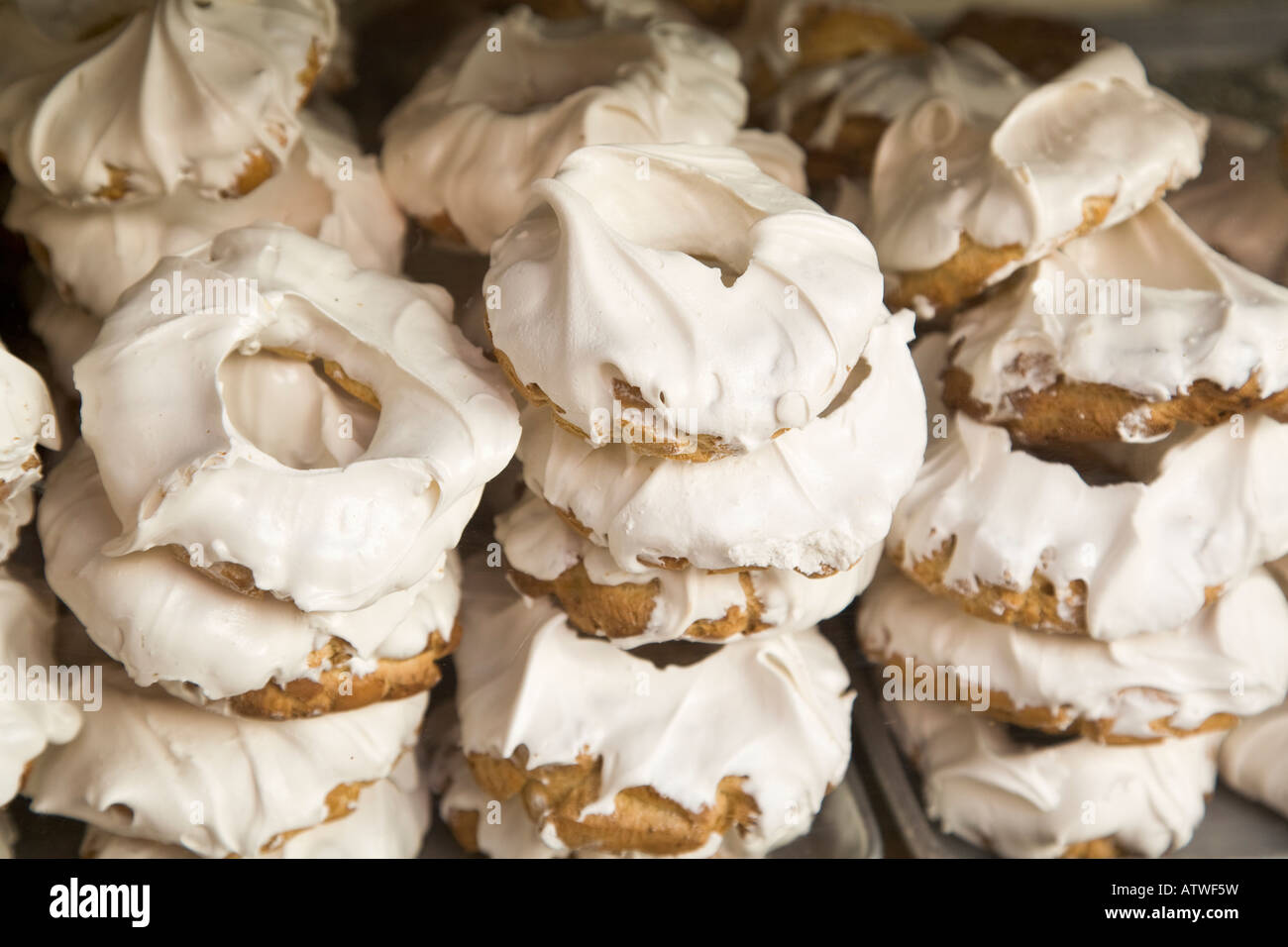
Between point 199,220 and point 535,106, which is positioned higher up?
point 535,106

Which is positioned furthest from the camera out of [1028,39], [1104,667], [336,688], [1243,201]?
[1028,39]

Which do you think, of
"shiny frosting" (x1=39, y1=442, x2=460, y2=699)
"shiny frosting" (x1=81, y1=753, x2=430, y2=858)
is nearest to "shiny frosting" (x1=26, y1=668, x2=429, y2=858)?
"shiny frosting" (x1=81, y1=753, x2=430, y2=858)

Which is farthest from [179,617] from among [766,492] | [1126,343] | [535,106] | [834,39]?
[834,39]

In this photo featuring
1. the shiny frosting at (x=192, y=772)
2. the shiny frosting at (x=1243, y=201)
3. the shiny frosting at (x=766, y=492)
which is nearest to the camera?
the shiny frosting at (x=766, y=492)

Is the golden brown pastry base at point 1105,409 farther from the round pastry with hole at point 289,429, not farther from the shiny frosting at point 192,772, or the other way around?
the shiny frosting at point 192,772

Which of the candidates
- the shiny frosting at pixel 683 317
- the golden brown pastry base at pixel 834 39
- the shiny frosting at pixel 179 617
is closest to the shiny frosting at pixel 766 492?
the shiny frosting at pixel 683 317

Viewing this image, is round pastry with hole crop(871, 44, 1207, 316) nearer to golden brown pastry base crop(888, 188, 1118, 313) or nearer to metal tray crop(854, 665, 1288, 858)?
golden brown pastry base crop(888, 188, 1118, 313)

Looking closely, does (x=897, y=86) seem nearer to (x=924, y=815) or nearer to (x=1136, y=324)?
(x=1136, y=324)

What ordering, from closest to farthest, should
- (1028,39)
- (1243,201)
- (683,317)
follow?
1. (683,317)
2. (1243,201)
3. (1028,39)
